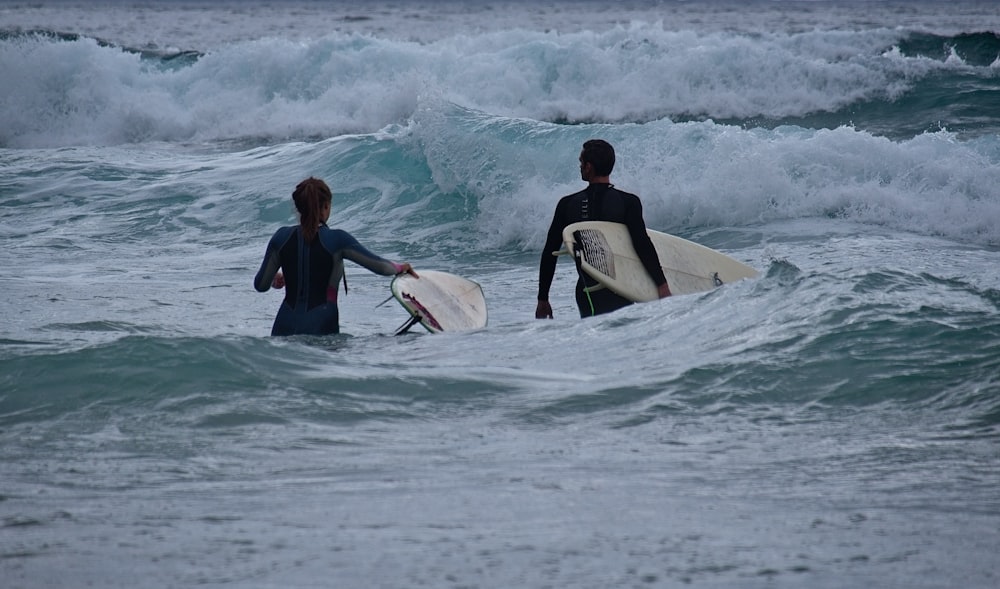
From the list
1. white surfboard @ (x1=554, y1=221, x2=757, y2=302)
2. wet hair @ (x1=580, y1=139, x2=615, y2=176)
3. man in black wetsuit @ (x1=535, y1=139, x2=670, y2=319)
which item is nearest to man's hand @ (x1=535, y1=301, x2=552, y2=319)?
man in black wetsuit @ (x1=535, y1=139, x2=670, y2=319)

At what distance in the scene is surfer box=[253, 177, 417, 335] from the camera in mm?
6031

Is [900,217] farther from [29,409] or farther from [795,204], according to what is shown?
[29,409]

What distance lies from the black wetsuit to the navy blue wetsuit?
0.96m

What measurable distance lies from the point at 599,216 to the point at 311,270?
1699 mm

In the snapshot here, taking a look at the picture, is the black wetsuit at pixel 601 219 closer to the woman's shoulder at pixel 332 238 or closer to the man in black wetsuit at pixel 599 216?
the man in black wetsuit at pixel 599 216

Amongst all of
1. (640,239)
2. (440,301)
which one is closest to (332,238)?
Answer: (440,301)

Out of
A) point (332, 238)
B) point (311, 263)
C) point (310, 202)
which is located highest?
point (310, 202)

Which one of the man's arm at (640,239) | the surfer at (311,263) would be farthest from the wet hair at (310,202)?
the man's arm at (640,239)

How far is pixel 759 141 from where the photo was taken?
40.9 ft

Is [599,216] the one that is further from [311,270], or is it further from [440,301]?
[311,270]

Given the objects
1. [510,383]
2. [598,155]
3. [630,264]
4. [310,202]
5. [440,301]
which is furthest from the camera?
[440,301]

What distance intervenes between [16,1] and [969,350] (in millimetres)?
85144

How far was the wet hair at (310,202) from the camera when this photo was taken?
5977 mm

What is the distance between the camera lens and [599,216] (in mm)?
6496
